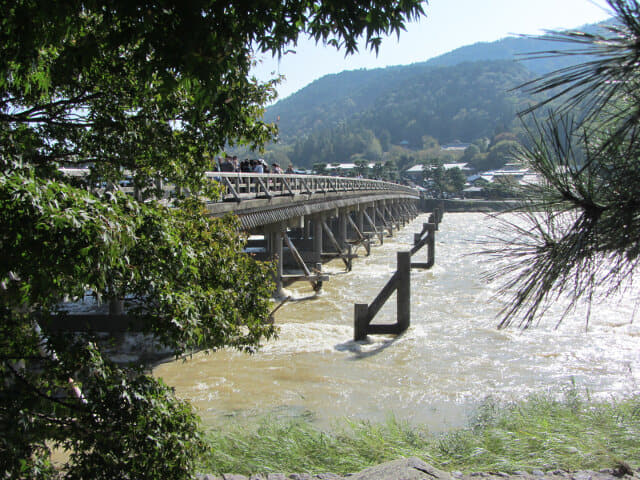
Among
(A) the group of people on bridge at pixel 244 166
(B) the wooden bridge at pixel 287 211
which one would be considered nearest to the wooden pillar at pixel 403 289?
(B) the wooden bridge at pixel 287 211

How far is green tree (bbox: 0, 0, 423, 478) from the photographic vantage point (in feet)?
10.2

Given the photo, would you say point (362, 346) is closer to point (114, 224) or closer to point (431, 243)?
point (114, 224)

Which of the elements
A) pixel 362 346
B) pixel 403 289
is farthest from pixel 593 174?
pixel 403 289

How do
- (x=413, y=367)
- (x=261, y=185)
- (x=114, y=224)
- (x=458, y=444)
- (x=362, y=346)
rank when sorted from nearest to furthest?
(x=114, y=224) < (x=458, y=444) < (x=413, y=367) < (x=362, y=346) < (x=261, y=185)

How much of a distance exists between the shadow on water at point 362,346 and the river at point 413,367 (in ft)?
0.07

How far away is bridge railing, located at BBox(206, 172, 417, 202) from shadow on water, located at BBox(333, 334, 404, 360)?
397cm

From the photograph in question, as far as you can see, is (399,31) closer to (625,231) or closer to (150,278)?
(625,231)

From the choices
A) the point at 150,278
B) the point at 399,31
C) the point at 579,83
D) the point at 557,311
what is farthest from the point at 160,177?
the point at 557,311

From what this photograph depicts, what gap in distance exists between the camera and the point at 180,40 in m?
3.17

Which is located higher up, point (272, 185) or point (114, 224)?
point (272, 185)

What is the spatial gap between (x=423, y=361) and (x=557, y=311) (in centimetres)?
631

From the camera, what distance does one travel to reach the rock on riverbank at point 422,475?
4566 mm

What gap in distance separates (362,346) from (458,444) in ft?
19.1

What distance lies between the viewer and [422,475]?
14.8 ft
